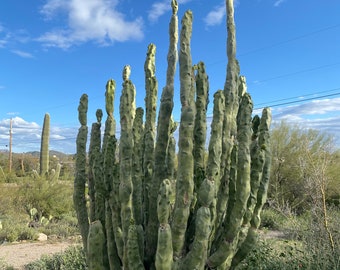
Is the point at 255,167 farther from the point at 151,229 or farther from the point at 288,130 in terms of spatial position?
the point at 288,130

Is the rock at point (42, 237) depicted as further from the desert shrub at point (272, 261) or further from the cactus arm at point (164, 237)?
the cactus arm at point (164, 237)

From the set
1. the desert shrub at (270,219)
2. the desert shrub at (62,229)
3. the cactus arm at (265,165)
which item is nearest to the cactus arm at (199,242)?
the cactus arm at (265,165)

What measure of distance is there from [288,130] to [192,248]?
46.0 ft

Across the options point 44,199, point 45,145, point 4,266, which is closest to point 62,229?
point 44,199

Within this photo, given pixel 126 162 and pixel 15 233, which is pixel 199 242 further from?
pixel 15 233

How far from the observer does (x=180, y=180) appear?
3.03 m

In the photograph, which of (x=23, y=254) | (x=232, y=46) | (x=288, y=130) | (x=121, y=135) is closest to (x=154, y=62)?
(x=232, y=46)

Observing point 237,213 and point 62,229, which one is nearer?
point 237,213

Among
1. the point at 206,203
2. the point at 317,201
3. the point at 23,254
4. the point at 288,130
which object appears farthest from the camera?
the point at 288,130

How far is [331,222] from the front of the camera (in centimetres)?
729

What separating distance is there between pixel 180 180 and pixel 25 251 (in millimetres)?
7778

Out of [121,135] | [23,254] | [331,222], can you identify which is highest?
[121,135]

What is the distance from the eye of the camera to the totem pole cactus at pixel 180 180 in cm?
299

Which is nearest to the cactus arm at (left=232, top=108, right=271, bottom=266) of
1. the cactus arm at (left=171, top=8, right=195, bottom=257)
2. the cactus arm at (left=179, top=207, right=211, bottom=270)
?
the cactus arm at (left=179, top=207, right=211, bottom=270)
